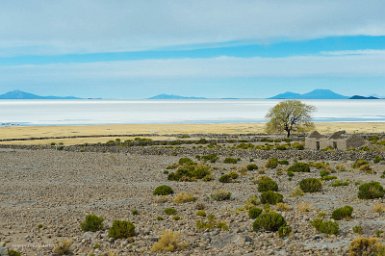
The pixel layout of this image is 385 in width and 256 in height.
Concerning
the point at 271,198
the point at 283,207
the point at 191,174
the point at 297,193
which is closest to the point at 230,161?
the point at 191,174

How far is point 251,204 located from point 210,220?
4435 millimetres

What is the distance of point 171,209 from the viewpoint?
21219mm

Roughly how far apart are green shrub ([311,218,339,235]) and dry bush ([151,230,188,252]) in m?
4.22

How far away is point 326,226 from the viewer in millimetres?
16641

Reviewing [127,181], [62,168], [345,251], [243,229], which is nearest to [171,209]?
[243,229]

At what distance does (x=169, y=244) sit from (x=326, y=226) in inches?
Answer: 190

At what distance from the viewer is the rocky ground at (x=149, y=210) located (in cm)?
1559

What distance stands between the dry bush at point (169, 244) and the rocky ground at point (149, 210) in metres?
0.19

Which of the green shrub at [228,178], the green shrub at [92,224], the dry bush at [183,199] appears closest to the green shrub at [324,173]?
the green shrub at [228,178]

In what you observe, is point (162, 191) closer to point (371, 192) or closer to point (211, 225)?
point (211, 225)

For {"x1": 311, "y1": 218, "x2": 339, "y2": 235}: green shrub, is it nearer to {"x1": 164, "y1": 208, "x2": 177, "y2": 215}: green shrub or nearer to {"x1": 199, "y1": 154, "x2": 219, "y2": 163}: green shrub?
{"x1": 164, "y1": 208, "x2": 177, "y2": 215}: green shrub

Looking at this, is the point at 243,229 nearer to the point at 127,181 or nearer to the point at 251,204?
the point at 251,204

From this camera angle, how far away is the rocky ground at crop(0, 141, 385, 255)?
1559 cm

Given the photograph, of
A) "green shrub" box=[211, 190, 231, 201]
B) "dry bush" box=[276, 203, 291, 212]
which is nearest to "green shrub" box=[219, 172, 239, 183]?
"green shrub" box=[211, 190, 231, 201]
